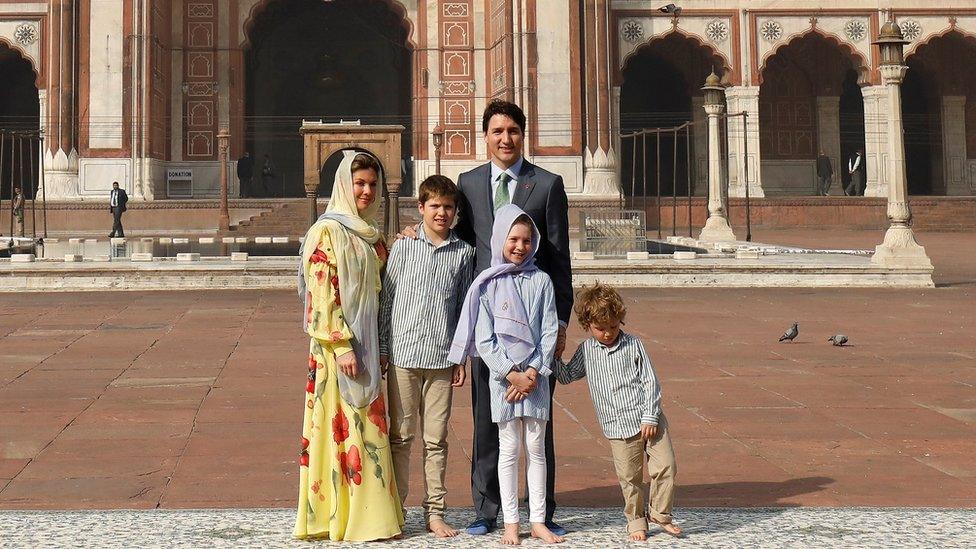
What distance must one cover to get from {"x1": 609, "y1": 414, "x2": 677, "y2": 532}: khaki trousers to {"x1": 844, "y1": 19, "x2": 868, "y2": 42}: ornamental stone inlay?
2454 centimetres

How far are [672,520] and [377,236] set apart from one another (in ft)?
4.22

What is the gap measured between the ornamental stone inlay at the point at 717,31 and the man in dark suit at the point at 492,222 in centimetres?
2337

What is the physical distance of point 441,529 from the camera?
12.3ft

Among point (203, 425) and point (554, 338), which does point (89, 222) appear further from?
point (554, 338)

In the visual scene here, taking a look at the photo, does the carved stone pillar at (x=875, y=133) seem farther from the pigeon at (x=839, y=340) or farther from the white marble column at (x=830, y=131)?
the pigeon at (x=839, y=340)

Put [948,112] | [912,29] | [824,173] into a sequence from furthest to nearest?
[948,112], [824,173], [912,29]

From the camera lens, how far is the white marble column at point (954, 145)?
28266 millimetres

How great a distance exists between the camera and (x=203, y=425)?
5.68m

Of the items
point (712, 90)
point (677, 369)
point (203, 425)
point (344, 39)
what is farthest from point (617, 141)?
point (203, 425)

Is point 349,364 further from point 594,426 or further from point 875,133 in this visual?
point 875,133

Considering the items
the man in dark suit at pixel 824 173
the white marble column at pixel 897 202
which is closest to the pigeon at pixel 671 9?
the man in dark suit at pixel 824 173

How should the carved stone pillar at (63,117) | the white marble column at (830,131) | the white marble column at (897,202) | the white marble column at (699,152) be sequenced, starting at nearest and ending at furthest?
the white marble column at (897,202), the carved stone pillar at (63,117), the white marble column at (699,152), the white marble column at (830,131)

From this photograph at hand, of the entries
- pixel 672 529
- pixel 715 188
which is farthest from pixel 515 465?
pixel 715 188

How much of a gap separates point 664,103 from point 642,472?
2652 centimetres
